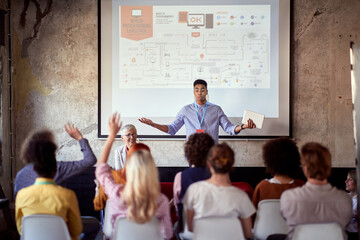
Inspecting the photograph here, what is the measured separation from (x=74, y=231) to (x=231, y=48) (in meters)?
3.76

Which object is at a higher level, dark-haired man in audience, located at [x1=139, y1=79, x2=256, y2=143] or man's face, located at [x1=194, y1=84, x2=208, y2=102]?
man's face, located at [x1=194, y1=84, x2=208, y2=102]

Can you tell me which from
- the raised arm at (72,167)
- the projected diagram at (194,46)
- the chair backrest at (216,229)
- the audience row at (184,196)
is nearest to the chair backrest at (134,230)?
the audience row at (184,196)

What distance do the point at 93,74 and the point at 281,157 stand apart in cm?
360

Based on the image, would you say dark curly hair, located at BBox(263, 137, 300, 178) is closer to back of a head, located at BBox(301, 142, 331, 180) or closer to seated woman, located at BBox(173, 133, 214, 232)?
back of a head, located at BBox(301, 142, 331, 180)

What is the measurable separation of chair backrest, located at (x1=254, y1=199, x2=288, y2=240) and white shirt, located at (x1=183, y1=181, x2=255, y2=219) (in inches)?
9.0

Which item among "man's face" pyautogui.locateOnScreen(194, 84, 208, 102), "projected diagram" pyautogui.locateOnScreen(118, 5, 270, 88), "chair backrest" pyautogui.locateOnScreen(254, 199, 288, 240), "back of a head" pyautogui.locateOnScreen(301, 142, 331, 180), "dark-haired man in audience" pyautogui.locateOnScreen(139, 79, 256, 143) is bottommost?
"chair backrest" pyautogui.locateOnScreen(254, 199, 288, 240)

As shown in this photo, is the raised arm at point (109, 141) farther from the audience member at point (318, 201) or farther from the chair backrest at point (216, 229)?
the audience member at point (318, 201)

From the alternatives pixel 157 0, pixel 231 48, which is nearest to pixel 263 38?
pixel 231 48

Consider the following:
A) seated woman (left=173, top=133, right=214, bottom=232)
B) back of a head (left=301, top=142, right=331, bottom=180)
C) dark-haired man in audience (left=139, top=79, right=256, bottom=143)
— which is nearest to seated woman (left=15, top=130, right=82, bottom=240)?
seated woman (left=173, top=133, right=214, bottom=232)

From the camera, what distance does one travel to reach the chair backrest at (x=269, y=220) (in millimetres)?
2402

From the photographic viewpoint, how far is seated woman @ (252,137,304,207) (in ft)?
8.37

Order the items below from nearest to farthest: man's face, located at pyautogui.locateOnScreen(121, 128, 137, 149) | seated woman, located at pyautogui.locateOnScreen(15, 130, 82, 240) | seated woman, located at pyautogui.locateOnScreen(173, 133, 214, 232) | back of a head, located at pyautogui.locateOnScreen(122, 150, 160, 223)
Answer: back of a head, located at pyautogui.locateOnScreen(122, 150, 160, 223) < seated woman, located at pyautogui.locateOnScreen(15, 130, 82, 240) < seated woman, located at pyautogui.locateOnScreen(173, 133, 214, 232) < man's face, located at pyautogui.locateOnScreen(121, 128, 137, 149)

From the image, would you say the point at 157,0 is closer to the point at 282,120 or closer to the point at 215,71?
the point at 215,71

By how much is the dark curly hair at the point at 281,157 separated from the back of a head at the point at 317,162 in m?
0.33
